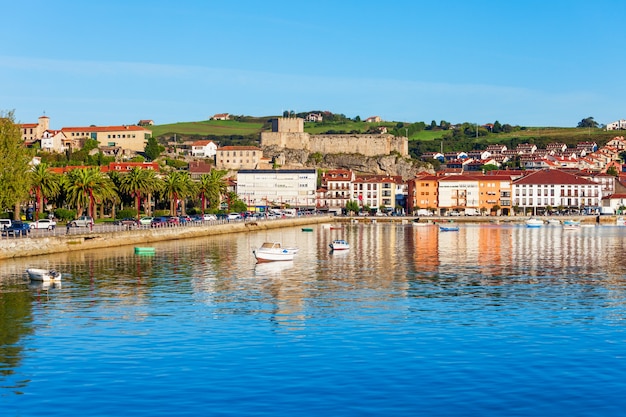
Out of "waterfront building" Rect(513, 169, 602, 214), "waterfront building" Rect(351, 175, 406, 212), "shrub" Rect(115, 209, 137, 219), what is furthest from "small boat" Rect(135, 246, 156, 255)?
"waterfront building" Rect(513, 169, 602, 214)

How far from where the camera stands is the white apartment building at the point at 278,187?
190 meters

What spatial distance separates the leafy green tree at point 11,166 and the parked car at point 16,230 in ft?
7.31

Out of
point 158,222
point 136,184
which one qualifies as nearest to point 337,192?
point 136,184

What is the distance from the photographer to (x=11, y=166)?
74250mm

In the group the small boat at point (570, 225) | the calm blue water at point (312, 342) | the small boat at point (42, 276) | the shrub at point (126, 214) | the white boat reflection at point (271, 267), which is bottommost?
the small boat at point (570, 225)

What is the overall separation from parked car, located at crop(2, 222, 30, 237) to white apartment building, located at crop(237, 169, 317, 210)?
357 feet

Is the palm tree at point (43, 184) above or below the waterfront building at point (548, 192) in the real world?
above

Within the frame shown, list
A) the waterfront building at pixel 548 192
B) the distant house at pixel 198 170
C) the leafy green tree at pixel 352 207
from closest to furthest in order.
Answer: the leafy green tree at pixel 352 207
the waterfront building at pixel 548 192
the distant house at pixel 198 170

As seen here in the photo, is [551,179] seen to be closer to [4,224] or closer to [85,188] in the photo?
[85,188]

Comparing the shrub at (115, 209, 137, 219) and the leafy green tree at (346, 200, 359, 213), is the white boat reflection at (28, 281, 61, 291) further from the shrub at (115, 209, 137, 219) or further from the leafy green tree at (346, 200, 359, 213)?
the leafy green tree at (346, 200, 359, 213)

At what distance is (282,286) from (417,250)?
34301mm

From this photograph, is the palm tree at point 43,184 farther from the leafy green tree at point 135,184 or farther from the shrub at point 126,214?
the shrub at point 126,214

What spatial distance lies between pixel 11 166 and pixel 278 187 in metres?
119

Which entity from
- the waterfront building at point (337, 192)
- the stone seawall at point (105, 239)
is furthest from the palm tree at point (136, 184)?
the waterfront building at point (337, 192)
